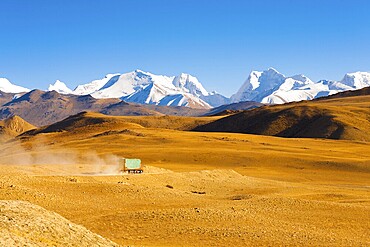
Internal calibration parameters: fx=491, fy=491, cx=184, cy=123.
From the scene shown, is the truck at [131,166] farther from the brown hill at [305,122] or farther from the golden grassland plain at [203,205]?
the brown hill at [305,122]

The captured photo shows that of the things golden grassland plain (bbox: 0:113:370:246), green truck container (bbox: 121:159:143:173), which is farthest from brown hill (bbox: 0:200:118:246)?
green truck container (bbox: 121:159:143:173)

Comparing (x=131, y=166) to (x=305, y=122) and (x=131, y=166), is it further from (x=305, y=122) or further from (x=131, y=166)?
(x=305, y=122)

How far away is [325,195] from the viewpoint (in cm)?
3544

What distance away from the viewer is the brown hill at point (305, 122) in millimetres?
117375

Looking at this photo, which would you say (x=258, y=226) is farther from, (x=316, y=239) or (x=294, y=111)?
(x=294, y=111)

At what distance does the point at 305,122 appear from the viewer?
140 meters

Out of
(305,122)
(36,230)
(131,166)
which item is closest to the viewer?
(36,230)

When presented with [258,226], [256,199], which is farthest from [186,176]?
[258,226]

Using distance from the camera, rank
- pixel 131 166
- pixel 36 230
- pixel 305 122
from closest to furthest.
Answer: pixel 36 230
pixel 131 166
pixel 305 122

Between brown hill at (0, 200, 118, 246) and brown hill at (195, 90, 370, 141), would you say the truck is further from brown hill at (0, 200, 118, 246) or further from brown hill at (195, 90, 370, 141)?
brown hill at (195, 90, 370, 141)

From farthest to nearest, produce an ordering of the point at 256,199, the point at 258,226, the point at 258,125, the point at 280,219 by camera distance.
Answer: the point at 258,125 < the point at 256,199 < the point at 280,219 < the point at 258,226

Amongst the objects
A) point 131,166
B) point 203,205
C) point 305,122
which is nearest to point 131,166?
point 131,166

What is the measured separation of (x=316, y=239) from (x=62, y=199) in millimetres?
14655

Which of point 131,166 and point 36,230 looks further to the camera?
point 131,166
